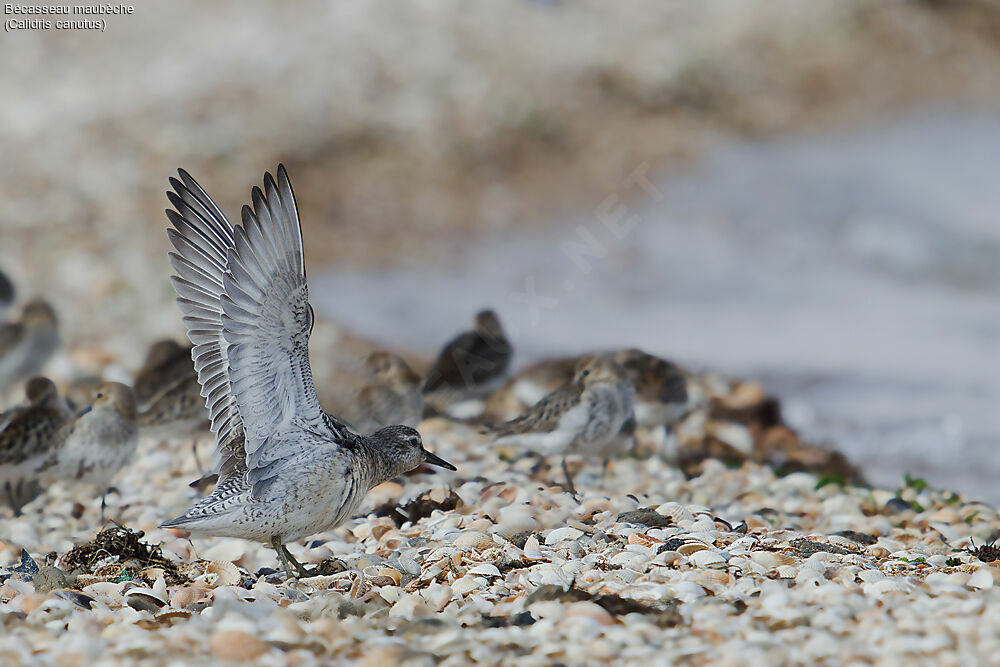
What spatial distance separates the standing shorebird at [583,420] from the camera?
20.5 feet

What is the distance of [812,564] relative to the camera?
14.0 feet

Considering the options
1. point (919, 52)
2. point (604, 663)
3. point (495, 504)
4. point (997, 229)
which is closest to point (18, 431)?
point (495, 504)

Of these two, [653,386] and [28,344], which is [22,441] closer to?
[28,344]

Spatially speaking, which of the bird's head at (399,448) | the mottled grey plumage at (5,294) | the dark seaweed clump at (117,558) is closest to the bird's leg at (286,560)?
the dark seaweed clump at (117,558)

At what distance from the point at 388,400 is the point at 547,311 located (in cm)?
596

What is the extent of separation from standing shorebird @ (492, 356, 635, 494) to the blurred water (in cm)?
274

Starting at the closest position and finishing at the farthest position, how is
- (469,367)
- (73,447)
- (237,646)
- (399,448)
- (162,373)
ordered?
(237,646) < (399,448) < (73,447) < (162,373) < (469,367)

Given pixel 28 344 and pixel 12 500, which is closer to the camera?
pixel 12 500

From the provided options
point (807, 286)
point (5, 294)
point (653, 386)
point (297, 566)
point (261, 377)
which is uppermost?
point (807, 286)

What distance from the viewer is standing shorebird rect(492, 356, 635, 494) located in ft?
20.5

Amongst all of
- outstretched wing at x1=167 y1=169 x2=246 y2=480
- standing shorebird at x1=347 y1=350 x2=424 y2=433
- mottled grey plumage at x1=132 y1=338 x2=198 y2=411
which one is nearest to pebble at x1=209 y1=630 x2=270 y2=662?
outstretched wing at x1=167 y1=169 x2=246 y2=480

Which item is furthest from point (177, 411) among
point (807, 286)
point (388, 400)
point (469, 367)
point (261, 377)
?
point (807, 286)

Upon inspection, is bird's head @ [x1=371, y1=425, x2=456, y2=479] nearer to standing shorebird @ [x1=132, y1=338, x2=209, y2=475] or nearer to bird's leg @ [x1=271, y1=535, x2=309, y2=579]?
bird's leg @ [x1=271, y1=535, x2=309, y2=579]

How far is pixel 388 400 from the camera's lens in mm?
7082
